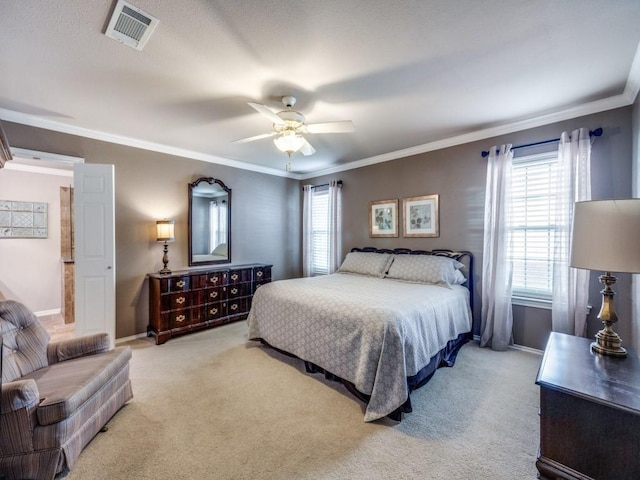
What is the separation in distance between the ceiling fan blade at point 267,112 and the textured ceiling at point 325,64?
24 cm

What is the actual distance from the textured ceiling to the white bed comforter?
1.89 metres

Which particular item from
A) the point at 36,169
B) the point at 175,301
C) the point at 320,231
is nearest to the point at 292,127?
the point at 175,301

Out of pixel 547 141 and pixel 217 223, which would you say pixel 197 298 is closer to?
pixel 217 223

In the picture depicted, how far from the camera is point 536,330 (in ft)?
10.6

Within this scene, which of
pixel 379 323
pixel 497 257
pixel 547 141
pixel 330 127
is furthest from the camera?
pixel 497 257

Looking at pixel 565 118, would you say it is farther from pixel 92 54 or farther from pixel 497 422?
pixel 92 54

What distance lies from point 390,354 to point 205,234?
3598 millimetres

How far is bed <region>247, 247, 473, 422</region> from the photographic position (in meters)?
2.07

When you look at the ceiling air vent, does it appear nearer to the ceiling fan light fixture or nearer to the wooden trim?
the wooden trim

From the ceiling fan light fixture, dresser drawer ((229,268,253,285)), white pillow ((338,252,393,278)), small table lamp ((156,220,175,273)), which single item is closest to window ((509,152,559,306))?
white pillow ((338,252,393,278))

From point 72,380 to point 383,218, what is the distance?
13.3ft

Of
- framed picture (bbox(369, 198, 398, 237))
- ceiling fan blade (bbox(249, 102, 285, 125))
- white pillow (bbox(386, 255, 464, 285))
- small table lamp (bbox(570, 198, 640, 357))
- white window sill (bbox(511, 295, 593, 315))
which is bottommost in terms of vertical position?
white window sill (bbox(511, 295, 593, 315))

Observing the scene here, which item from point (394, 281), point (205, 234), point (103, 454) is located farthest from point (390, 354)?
point (205, 234)

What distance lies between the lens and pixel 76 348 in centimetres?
217
